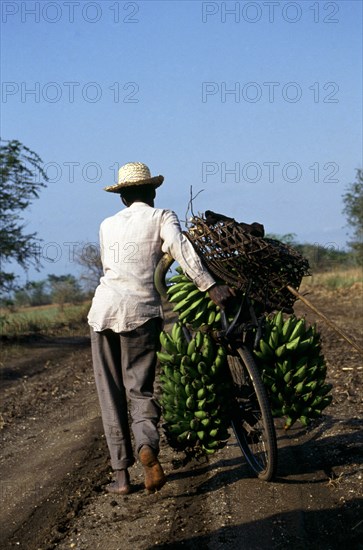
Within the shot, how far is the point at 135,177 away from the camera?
661 cm

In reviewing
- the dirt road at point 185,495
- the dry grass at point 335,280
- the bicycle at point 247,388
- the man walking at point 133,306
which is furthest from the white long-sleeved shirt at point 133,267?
the dry grass at point 335,280

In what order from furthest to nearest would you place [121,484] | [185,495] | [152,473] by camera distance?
[121,484] < [185,495] < [152,473]

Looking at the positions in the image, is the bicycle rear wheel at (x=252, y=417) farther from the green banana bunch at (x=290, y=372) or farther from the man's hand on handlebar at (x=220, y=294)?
the man's hand on handlebar at (x=220, y=294)

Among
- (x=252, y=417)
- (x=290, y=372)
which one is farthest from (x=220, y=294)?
(x=252, y=417)

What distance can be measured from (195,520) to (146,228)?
6.95ft

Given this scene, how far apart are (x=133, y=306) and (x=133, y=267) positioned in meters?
0.29

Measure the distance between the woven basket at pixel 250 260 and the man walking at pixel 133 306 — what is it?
11 centimetres

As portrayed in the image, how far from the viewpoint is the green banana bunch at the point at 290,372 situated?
6441 millimetres

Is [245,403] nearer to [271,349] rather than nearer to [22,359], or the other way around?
[271,349]

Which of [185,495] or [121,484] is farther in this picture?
[121,484]

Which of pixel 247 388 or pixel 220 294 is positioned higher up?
pixel 220 294

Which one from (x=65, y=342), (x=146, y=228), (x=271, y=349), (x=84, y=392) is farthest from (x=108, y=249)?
(x=65, y=342)

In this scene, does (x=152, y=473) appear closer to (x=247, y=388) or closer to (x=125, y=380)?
(x=125, y=380)

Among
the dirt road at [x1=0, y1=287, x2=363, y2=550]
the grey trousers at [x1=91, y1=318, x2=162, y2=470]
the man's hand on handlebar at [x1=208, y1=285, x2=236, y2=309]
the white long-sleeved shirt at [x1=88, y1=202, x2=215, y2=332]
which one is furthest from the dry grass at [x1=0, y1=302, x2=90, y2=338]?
the man's hand on handlebar at [x1=208, y1=285, x2=236, y2=309]
